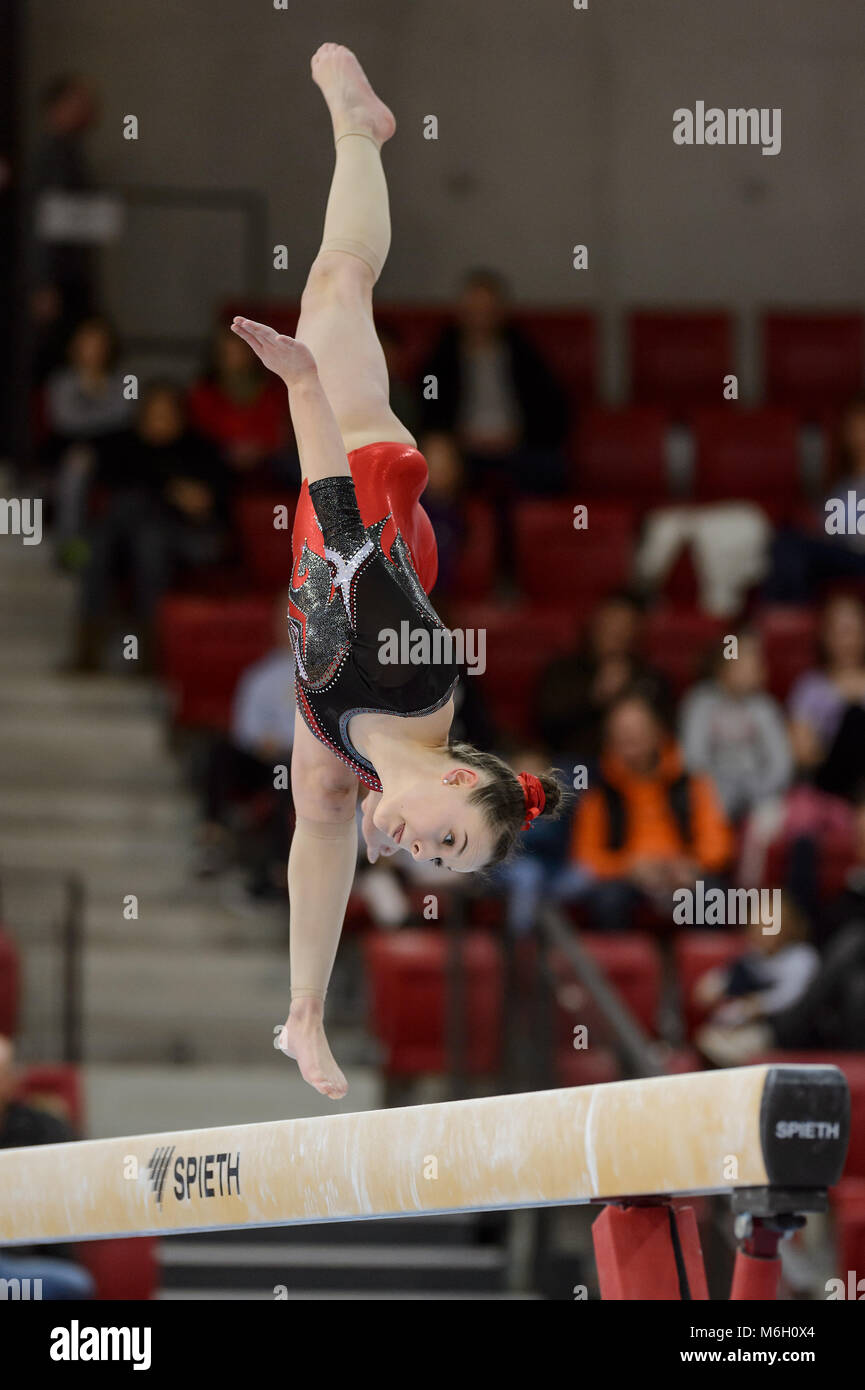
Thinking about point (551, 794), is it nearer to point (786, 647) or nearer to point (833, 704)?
point (833, 704)

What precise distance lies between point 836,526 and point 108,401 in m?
3.06

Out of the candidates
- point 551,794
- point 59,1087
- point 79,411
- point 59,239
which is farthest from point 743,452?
point 551,794

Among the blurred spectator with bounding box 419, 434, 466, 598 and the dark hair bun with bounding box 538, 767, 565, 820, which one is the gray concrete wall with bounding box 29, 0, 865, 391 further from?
the dark hair bun with bounding box 538, 767, 565, 820

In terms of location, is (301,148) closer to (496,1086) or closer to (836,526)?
(836,526)

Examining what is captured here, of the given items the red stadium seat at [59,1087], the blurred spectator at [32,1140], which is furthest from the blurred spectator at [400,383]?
the blurred spectator at [32,1140]

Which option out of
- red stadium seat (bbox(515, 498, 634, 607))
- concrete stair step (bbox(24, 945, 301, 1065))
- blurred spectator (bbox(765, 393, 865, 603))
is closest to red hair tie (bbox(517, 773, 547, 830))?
concrete stair step (bbox(24, 945, 301, 1065))

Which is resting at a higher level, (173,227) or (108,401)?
(173,227)

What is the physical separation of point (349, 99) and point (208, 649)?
4.60m

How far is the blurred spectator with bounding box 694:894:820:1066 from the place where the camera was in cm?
654

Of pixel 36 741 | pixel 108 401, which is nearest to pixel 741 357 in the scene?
pixel 108 401

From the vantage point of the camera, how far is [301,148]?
9305mm

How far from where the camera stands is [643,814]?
734 cm

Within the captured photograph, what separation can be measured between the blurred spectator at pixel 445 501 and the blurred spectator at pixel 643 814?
1.06m

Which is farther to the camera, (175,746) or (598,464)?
(598,464)
